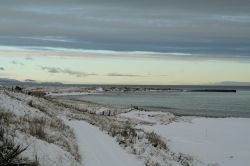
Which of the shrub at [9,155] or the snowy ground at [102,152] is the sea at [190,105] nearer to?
the snowy ground at [102,152]

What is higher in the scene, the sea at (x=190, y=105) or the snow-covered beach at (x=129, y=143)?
the snow-covered beach at (x=129, y=143)

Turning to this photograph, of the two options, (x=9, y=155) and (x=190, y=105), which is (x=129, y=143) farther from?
(x=190, y=105)

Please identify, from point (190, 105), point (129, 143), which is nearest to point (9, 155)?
point (129, 143)

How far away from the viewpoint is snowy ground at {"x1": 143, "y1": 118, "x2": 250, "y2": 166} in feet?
69.8

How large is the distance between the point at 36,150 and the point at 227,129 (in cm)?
2726

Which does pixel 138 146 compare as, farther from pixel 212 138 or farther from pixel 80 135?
pixel 212 138

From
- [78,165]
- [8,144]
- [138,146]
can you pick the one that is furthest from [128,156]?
[8,144]

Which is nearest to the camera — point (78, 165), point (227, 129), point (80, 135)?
point (78, 165)

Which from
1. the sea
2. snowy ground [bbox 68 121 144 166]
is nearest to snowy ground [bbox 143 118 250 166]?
snowy ground [bbox 68 121 144 166]

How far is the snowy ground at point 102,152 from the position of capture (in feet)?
43.9

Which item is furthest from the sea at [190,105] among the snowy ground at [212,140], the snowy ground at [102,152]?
the snowy ground at [102,152]

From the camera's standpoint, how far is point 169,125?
119 feet

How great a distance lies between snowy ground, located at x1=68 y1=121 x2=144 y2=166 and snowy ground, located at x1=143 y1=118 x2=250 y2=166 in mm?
5365

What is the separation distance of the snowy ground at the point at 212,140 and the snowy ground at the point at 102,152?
17.6 ft
